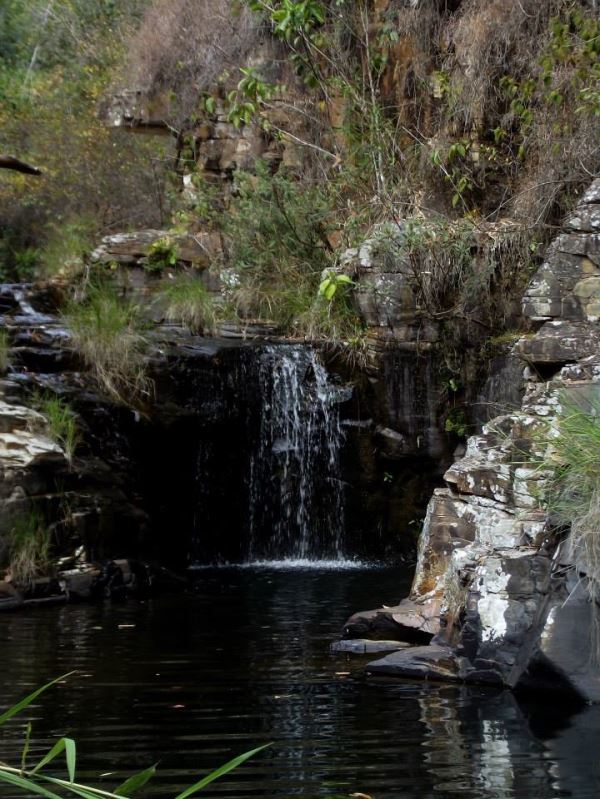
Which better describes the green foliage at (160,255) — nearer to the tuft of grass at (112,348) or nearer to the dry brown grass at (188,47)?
the dry brown grass at (188,47)

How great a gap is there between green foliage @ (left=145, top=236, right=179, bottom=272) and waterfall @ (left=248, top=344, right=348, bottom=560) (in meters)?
4.10

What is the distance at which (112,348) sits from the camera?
39.7 feet

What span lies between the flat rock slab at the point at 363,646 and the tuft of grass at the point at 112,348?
5.26 m

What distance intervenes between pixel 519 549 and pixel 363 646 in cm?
124

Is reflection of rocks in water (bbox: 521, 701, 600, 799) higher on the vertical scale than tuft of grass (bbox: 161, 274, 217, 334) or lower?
lower

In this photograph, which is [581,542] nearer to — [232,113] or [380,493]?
[380,493]

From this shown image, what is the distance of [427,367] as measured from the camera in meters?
12.4

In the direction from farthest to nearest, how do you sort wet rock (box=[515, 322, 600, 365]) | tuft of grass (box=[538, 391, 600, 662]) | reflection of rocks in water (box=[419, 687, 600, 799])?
1. wet rock (box=[515, 322, 600, 365])
2. tuft of grass (box=[538, 391, 600, 662])
3. reflection of rocks in water (box=[419, 687, 600, 799])

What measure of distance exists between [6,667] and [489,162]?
8752 millimetres

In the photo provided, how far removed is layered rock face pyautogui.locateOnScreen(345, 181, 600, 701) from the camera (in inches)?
240

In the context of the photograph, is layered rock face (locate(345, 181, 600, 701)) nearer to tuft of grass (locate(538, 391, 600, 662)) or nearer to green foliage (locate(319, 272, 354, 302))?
tuft of grass (locate(538, 391, 600, 662))

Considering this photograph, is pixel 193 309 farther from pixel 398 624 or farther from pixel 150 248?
pixel 398 624

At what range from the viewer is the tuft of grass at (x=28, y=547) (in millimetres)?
9727

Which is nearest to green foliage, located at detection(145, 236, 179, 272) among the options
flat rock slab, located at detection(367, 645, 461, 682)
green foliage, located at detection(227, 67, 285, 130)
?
green foliage, located at detection(227, 67, 285, 130)
